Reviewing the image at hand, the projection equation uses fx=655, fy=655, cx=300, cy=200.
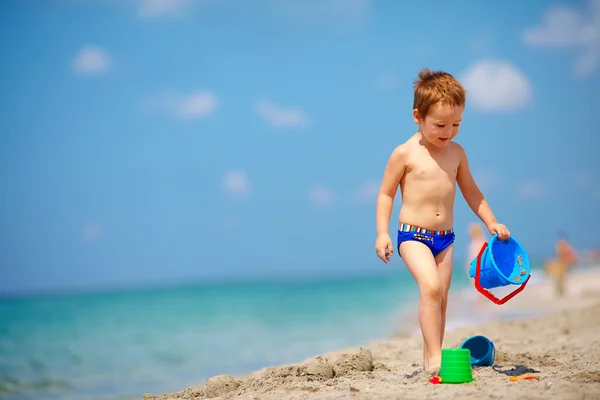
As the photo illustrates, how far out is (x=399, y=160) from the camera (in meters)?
4.19

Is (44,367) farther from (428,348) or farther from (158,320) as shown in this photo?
(158,320)

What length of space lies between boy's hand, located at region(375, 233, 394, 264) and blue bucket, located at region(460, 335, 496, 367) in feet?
3.18

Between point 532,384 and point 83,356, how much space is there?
7.78 metres

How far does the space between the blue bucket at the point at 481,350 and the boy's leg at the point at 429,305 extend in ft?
1.90

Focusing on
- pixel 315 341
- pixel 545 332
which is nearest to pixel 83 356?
pixel 315 341

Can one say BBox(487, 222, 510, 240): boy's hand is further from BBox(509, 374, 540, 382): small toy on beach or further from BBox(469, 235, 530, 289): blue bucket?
BBox(509, 374, 540, 382): small toy on beach

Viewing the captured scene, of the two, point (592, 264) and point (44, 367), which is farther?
point (592, 264)

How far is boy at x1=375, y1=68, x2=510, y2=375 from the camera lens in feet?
12.9

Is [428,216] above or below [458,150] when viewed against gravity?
below

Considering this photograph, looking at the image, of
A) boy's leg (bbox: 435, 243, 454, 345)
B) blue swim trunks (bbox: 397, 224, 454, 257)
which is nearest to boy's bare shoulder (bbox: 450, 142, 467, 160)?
blue swim trunks (bbox: 397, 224, 454, 257)

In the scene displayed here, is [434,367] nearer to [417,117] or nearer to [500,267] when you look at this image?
[500,267]

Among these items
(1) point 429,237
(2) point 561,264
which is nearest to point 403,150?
(1) point 429,237

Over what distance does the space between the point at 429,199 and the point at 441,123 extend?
0.48 meters

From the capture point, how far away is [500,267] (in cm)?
416
